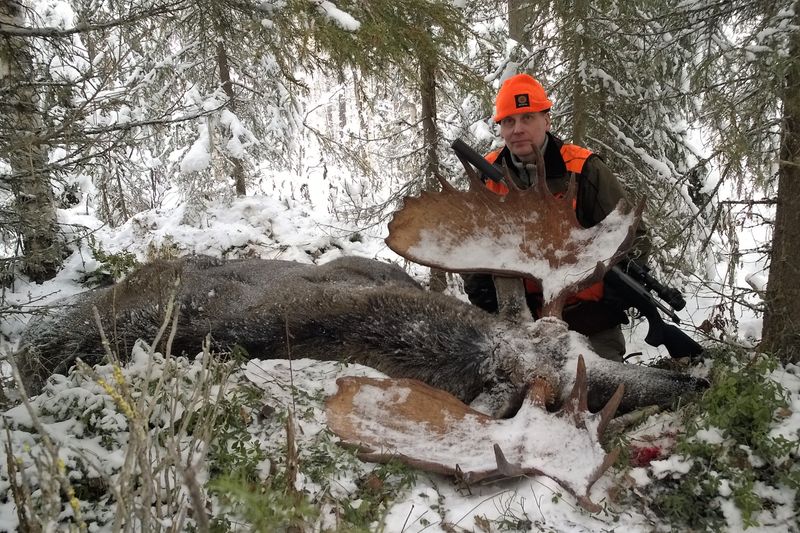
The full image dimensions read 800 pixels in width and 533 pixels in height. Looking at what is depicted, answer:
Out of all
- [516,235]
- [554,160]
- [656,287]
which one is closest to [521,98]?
[554,160]

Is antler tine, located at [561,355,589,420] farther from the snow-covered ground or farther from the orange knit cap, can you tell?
the orange knit cap

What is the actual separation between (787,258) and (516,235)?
69.6 inches

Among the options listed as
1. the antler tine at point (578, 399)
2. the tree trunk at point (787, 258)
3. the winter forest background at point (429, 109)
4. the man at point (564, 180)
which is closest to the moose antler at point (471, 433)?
the antler tine at point (578, 399)

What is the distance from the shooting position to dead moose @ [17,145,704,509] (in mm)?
3068

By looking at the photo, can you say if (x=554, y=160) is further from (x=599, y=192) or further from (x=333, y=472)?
(x=333, y=472)

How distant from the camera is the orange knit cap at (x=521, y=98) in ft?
15.8

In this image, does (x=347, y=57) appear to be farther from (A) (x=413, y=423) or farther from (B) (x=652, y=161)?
(B) (x=652, y=161)

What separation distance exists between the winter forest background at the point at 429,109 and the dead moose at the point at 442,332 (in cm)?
59

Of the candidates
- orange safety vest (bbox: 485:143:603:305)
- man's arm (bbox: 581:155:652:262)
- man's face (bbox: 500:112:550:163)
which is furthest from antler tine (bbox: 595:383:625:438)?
man's face (bbox: 500:112:550:163)

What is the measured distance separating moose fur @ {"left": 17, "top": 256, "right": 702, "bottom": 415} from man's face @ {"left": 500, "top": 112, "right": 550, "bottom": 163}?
5.28ft

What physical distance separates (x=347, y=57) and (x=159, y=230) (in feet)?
28.1

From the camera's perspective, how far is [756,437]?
2.53 m

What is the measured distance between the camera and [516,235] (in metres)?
4.24

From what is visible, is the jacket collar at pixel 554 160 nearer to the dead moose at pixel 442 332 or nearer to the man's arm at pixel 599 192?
the man's arm at pixel 599 192
